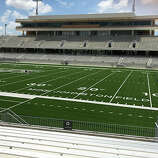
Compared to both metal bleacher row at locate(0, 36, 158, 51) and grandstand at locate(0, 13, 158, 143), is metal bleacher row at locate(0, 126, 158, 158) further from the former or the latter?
metal bleacher row at locate(0, 36, 158, 51)

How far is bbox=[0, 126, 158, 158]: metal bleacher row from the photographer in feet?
18.4

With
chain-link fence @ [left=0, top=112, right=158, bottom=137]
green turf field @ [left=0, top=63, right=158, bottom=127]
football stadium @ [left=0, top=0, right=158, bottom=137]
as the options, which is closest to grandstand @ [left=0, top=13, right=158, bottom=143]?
football stadium @ [left=0, top=0, right=158, bottom=137]

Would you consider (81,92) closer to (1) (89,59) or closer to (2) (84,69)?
(2) (84,69)

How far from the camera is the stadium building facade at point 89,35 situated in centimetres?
5953

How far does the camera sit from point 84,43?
63.5m

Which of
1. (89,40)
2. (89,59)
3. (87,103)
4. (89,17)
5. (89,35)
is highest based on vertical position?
(89,17)

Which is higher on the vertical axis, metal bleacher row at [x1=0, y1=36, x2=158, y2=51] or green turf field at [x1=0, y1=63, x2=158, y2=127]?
metal bleacher row at [x1=0, y1=36, x2=158, y2=51]

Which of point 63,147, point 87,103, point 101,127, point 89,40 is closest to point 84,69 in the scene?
point 89,40

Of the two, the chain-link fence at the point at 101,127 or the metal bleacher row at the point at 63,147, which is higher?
the metal bleacher row at the point at 63,147

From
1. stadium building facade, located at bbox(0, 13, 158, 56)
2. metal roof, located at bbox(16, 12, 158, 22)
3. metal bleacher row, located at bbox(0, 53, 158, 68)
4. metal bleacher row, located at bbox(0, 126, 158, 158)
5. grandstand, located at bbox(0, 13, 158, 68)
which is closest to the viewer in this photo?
metal bleacher row, located at bbox(0, 126, 158, 158)

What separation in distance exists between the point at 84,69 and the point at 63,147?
38114 millimetres

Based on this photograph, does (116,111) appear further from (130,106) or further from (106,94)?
(106,94)

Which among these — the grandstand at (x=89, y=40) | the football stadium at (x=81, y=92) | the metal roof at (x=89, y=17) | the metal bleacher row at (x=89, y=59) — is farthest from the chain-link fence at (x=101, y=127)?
the metal roof at (x=89, y=17)

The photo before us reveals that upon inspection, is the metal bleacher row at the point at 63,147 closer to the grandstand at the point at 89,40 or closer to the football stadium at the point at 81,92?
the football stadium at the point at 81,92
